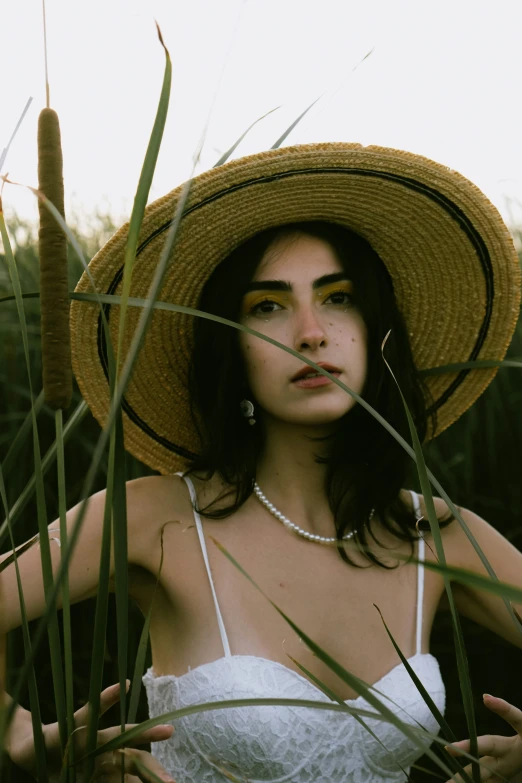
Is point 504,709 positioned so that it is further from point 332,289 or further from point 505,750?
point 332,289

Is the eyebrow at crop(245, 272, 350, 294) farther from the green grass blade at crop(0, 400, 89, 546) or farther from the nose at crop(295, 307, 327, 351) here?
the green grass blade at crop(0, 400, 89, 546)

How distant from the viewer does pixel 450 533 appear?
5.33 ft

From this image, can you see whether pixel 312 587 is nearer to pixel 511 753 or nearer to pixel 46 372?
pixel 511 753

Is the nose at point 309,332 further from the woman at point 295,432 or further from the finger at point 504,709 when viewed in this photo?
the finger at point 504,709

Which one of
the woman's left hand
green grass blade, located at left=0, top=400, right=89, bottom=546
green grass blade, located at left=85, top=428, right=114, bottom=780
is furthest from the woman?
green grass blade, located at left=85, top=428, right=114, bottom=780

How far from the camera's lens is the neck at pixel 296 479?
159cm

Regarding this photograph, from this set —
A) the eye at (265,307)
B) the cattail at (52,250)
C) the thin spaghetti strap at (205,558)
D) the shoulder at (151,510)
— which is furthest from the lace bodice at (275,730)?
the cattail at (52,250)

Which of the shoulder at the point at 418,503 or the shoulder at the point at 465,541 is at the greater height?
the shoulder at the point at 418,503

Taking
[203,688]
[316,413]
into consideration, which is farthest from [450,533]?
[203,688]

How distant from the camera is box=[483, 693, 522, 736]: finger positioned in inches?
40.6

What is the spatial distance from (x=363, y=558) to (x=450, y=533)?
18cm

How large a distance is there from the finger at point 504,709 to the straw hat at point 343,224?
29.4 inches

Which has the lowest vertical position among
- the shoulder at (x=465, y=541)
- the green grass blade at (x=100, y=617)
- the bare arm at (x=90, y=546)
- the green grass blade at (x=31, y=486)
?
the shoulder at (x=465, y=541)

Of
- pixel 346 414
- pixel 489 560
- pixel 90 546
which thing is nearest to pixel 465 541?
pixel 489 560
